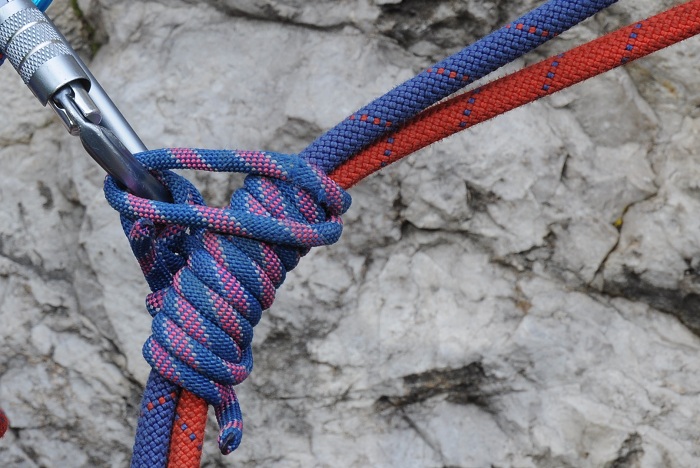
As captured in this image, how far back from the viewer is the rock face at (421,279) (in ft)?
3.64

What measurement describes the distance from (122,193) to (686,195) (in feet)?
2.42

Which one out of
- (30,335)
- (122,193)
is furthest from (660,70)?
(30,335)

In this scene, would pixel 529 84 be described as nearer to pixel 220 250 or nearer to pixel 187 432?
pixel 220 250

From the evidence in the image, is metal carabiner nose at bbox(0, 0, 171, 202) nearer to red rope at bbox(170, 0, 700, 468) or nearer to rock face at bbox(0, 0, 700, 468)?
red rope at bbox(170, 0, 700, 468)

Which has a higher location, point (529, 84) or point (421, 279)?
point (529, 84)

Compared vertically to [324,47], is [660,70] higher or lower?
lower

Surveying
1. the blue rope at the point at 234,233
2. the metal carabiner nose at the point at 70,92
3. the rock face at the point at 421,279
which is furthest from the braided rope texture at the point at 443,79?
the rock face at the point at 421,279

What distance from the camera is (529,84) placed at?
30.8 inches

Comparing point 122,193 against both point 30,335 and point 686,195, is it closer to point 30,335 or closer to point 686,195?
point 30,335

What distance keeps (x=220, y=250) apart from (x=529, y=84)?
31 cm

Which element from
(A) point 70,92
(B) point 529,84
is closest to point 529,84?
(B) point 529,84

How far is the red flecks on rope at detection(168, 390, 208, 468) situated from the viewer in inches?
29.1

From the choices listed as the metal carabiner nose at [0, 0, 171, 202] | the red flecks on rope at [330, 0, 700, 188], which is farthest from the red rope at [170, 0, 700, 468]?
the metal carabiner nose at [0, 0, 171, 202]

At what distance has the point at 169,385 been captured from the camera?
739 millimetres
